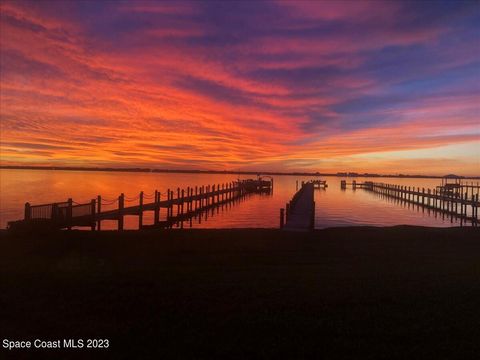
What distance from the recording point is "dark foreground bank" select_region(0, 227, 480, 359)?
18.3 ft

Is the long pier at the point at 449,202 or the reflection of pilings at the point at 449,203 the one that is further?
the long pier at the point at 449,202

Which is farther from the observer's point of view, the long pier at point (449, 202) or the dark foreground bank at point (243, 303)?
the long pier at point (449, 202)

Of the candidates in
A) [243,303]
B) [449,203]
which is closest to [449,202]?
[449,203]

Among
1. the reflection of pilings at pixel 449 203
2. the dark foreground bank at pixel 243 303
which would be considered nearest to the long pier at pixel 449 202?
the reflection of pilings at pixel 449 203

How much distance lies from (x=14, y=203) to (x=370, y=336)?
55064 millimetres

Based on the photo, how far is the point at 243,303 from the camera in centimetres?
735

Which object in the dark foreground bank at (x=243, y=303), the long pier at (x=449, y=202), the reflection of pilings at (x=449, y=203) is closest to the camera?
the dark foreground bank at (x=243, y=303)

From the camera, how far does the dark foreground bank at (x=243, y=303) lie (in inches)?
220

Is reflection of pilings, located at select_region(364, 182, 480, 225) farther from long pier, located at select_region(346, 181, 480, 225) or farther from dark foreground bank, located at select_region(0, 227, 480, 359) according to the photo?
dark foreground bank, located at select_region(0, 227, 480, 359)

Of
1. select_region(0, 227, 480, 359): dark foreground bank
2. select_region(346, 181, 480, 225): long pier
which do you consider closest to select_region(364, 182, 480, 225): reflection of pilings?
select_region(346, 181, 480, 225): long pier

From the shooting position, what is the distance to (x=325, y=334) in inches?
235

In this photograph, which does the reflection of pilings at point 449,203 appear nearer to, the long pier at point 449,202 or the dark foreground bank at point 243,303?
the long pier at point 449,202

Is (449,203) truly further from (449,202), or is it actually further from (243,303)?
(243,303)

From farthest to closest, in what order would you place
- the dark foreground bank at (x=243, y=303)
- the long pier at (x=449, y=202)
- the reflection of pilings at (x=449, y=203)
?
the long pier at (x=449, y=202) < the reflection of pilings at (x=449, y=203) < the dark foreground bank at (x=243, y=303)
